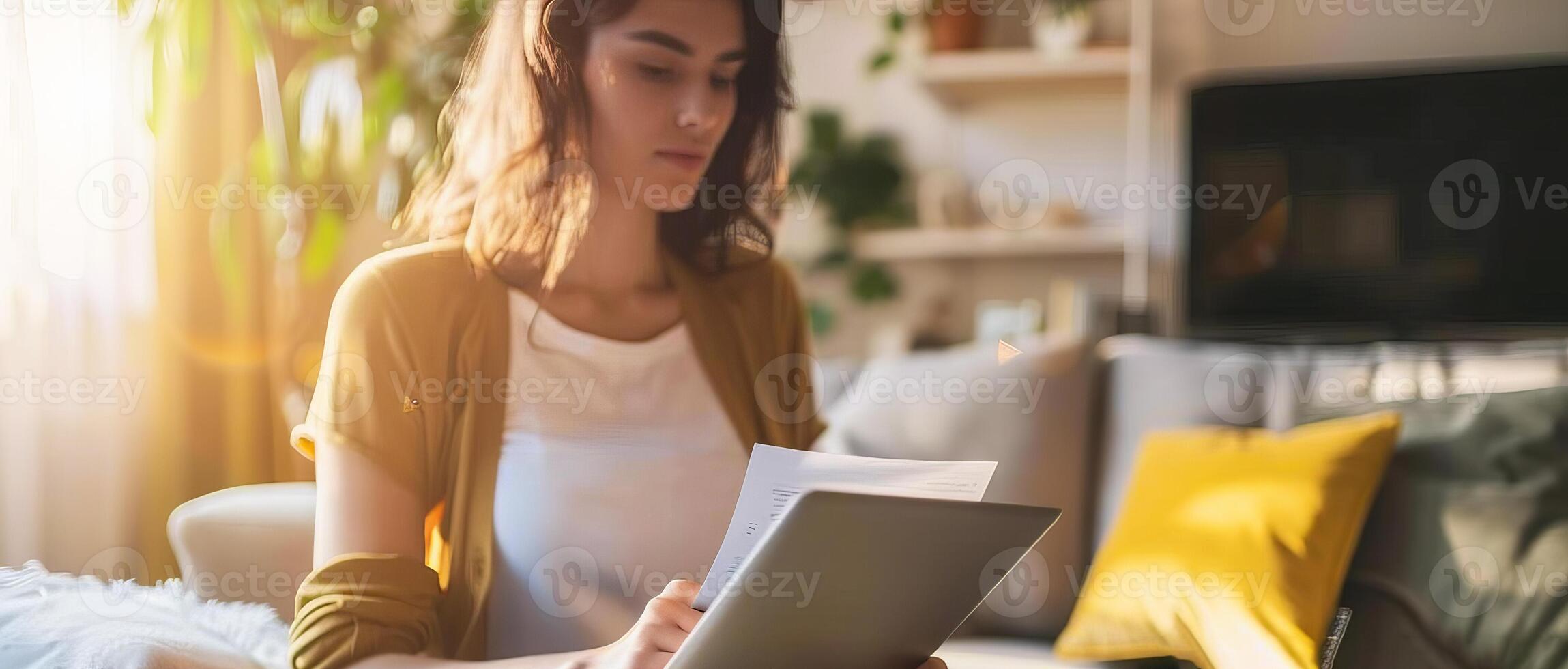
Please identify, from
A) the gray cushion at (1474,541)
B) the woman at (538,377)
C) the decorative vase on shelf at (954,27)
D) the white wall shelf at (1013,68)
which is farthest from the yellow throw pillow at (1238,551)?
the decorative vase on shelf at (954,27)

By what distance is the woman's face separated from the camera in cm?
98

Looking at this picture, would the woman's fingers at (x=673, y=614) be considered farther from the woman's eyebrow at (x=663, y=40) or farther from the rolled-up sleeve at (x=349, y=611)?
the woman's eyebrow at (x=663, y=40)

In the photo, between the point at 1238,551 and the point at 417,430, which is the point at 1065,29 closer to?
the point at 1238,551

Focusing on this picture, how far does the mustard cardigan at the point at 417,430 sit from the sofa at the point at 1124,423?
554mm

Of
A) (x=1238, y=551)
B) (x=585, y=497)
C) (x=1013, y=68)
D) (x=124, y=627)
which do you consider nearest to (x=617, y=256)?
(x=585, y=497)

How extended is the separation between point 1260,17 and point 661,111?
261 centimetres

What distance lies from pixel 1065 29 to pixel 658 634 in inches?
104

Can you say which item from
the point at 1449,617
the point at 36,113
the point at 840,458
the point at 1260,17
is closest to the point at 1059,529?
the point at 1449,617

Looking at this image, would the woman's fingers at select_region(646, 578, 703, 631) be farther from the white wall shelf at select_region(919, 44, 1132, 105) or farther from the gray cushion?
the white wall shelf at select_region(919, 44, 1132, 105)

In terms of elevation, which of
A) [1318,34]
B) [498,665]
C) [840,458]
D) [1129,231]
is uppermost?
[1318,34]

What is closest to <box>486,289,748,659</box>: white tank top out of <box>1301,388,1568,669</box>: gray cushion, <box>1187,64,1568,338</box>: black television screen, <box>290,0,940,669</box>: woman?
<box>290,0,940,669</box>: woman

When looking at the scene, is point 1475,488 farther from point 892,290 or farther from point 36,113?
point 892,290

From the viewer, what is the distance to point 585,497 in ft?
3.11

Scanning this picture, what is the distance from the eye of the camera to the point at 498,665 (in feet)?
2.90
